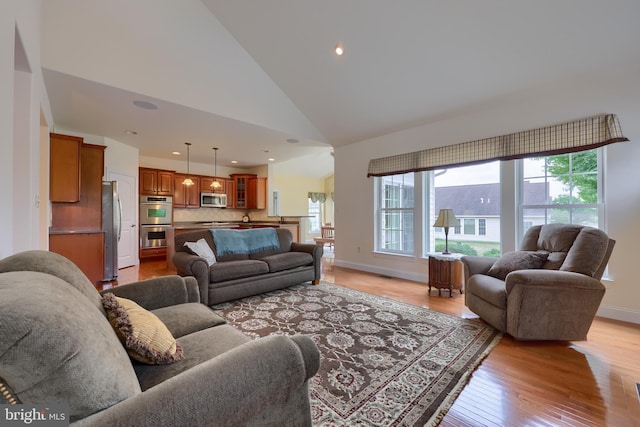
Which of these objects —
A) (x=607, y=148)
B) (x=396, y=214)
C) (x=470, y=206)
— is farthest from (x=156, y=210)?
(x=607, y=148)

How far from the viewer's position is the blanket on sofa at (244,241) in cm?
377

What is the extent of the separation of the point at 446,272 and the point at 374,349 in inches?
75.7

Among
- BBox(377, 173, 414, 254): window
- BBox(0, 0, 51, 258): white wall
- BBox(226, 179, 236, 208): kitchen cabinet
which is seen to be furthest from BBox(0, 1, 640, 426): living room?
BBox(226, 179, 236, 208): kitchen cabinet

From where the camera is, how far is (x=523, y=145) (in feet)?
11.0

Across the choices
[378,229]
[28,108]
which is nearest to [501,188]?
[378,229]

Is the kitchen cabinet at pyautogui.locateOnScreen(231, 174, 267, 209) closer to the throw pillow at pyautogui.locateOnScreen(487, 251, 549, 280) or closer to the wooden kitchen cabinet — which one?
the wooden kitchen cabinet

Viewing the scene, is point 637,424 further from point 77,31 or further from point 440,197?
point 77,31

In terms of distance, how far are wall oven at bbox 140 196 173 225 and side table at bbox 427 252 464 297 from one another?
5954 mm

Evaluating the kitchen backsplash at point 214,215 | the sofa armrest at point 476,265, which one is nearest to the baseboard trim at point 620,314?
the sofa armrest at point 476,265

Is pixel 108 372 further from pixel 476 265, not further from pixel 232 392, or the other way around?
pixel 476 265

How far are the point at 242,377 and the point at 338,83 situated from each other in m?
4.11

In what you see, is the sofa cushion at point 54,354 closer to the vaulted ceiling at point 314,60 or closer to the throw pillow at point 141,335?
the throw pillow at point 141,335

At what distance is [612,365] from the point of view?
1.99m

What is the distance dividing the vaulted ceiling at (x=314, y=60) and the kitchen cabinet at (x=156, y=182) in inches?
58.5
